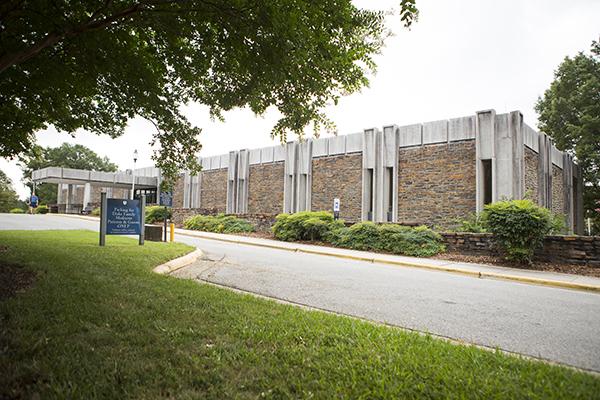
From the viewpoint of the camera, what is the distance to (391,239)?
546 inches

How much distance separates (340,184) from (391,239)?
8576 millimetres

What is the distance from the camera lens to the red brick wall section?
26078mm

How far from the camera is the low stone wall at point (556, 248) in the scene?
10461mm

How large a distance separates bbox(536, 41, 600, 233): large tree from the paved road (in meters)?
23.8

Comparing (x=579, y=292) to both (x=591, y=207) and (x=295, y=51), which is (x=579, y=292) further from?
(x=591, y=207)

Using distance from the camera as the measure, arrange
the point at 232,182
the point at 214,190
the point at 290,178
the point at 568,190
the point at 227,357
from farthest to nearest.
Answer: the point at 214,190, the point at 232,182, the point at 290,178, the point at 568,190, the point at 227,357

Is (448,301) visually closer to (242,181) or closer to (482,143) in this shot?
(482,143)

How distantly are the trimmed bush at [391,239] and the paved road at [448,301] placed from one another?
353 centimetres

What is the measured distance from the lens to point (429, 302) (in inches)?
236

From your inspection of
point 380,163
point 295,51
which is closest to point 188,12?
point 295,51

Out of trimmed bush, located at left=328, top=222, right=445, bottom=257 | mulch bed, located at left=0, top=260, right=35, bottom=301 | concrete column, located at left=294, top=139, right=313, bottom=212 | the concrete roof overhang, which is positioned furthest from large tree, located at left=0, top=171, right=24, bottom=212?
mulch bed, located at left=0, top=260, right=35, bottom=301

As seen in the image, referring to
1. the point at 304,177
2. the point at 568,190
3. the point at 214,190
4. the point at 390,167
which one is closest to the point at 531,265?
the point at 390,167

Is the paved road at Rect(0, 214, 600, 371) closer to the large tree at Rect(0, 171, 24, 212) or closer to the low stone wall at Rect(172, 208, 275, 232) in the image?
the low stone wall at Rect(172, 208, 275, 232)

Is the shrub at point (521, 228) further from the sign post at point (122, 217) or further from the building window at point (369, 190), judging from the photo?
the sign post at point (122, 217)
